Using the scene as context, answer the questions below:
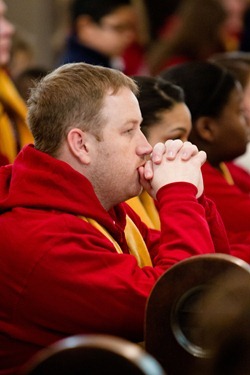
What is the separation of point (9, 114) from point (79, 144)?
2022 millimetres

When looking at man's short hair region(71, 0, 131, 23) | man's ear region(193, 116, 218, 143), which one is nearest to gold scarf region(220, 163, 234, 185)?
man's ear region(193, 116, 218, 143)

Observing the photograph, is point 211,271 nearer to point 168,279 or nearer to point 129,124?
point 168,279

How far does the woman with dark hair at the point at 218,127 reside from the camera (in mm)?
3439

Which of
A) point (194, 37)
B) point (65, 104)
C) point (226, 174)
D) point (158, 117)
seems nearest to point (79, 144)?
point (65, 104)

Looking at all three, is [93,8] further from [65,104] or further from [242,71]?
[65,104]

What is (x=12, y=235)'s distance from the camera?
7.88 feet

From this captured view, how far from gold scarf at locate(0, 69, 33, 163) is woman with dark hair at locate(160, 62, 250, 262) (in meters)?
0.91

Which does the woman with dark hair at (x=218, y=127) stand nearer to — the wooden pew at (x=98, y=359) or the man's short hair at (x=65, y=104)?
the man's short hair at (x=65, y=104)

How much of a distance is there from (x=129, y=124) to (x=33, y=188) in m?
0.30

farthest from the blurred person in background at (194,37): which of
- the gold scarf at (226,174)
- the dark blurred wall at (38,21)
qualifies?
Result: the dark blurred wall at (38,21)

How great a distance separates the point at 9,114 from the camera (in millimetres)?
4504

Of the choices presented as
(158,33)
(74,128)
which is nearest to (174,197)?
(74,128)

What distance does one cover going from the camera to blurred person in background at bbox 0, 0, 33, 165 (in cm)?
430

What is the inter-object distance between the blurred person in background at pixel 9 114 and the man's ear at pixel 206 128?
89cm
